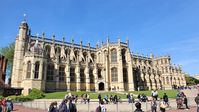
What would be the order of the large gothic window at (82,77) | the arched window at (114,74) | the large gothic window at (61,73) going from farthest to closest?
the arched window at (114,74), the large gothic window at (82,77), the large gothic window at (61,73)

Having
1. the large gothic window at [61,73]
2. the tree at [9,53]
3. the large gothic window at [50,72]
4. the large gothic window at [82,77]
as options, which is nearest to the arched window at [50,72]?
the large gothic window at [50,72]

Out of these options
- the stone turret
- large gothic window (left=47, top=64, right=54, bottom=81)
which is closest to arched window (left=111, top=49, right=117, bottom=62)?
large gothic window (left=47, top=64, right=54, bottom=81)

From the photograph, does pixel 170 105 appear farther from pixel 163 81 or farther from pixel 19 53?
pixel 163 81

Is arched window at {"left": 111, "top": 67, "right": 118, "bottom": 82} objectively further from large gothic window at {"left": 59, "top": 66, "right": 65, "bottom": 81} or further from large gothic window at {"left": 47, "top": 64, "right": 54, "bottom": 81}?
large gothic window at {"left": 47, "top": 64, "right": 54, "bottom": 81}

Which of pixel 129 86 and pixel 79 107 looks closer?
pixel 79 107

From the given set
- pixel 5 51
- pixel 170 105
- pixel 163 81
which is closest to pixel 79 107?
pixel 170 105

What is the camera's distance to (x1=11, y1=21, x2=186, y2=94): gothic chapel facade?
46.7 metres

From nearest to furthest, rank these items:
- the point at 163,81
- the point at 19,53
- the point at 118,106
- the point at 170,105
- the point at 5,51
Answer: the point at 118,106, the point at 170,105, the point at 19,53, the point at 5,51, the point at 163,81

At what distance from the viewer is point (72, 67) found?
54.8 m

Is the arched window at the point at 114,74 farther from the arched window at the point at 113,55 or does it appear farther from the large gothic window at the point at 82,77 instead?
Result: the large gothic window at the point at 82,77

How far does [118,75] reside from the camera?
5784cm

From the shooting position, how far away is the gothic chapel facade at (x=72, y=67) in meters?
46.7

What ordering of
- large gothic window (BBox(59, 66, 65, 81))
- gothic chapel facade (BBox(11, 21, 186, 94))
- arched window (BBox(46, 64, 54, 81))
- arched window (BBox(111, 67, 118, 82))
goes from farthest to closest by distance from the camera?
arched window (BBox(111, 67, 118, 82)) < large gothic window (BBox(59, 66, 65, 81)) < arched window (BBox(46, 64, 54, 81)) < gothic chapel facade (BBox(11, 21, 186, 94))

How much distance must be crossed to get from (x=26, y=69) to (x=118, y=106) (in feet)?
103
